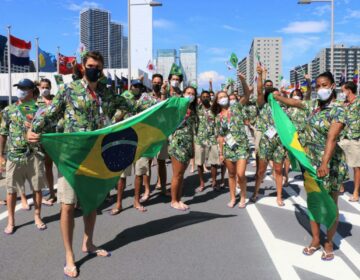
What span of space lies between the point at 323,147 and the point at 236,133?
2.44 m

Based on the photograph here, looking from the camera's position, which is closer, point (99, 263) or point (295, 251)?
point (99, 263)

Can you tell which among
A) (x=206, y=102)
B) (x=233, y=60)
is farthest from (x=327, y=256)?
(x=233, y=60)

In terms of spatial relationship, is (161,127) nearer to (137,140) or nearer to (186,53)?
(137,140)

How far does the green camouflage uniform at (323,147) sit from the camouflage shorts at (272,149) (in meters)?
2.36

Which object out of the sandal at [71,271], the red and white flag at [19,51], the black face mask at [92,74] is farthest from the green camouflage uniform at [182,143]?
the red and white flag at [19,51]

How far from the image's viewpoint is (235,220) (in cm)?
568

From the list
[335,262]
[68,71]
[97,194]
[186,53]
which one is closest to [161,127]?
[97,194]

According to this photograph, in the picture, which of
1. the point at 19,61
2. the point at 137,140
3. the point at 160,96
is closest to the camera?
the point at 137,140

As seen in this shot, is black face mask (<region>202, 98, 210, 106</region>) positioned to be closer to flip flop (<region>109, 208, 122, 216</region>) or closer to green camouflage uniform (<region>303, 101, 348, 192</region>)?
flip flop (<region>109, 208, 122, 216</region>)

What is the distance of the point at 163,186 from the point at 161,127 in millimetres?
2420

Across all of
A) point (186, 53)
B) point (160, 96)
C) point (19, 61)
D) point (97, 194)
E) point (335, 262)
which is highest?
point (186, 53)

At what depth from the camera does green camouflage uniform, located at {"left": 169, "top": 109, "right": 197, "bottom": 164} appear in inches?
246

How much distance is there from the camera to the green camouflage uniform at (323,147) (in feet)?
13.3

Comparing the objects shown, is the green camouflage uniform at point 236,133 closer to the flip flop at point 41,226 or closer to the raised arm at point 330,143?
the raised arm at point 330,143
